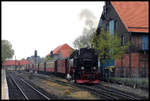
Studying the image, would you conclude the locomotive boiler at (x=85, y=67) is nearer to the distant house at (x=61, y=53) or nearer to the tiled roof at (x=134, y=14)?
the tiled roof at (x=134, y=14)

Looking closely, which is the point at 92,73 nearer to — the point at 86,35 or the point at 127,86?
the point at 127,86

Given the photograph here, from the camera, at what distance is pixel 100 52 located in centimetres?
2917

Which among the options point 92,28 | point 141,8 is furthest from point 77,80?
point 92,28

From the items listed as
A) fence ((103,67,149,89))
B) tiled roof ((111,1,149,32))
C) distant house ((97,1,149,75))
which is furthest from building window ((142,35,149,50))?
fence ((103,67,149,89))

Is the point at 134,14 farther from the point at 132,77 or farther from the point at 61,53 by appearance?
the point at 61,53

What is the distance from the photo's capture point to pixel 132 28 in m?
30.0

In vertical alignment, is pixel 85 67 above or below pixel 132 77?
above

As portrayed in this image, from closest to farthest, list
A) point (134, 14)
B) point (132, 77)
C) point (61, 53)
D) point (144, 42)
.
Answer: point (132, 77) < point (144, 42) < point (134, 14) < point (61, 53)

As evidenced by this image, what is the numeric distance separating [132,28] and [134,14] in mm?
3724

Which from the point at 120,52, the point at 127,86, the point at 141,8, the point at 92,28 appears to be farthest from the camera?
the point at 92,28

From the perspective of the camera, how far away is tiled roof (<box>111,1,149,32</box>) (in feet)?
98.9

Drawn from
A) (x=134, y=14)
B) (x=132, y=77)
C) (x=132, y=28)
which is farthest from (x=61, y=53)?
(x=132, y=77)

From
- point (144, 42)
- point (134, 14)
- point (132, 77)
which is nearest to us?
point (132, 77)

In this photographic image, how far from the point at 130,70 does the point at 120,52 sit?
9.45 ft
